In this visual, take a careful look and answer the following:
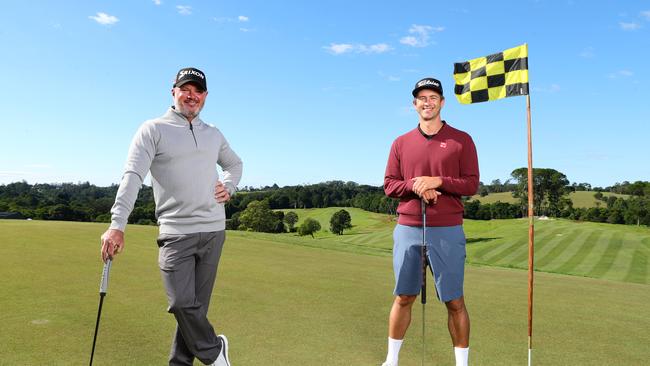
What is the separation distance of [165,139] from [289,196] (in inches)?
4276

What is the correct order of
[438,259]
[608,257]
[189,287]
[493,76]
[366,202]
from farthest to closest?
[366,202] < [608,257] < [493,76] < [438,259] < [189,287]

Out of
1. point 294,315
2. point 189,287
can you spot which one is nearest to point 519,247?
point 294,315

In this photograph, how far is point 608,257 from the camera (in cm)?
2442

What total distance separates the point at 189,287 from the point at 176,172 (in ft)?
2.65

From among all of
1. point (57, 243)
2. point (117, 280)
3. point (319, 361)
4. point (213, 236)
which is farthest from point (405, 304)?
point (57, 243)

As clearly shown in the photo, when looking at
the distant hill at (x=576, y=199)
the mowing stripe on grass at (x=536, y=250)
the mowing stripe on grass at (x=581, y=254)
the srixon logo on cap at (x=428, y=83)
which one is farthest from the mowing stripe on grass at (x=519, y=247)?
the distant hill at (x=576, y=199)

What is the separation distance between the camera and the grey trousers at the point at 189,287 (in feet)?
10.7

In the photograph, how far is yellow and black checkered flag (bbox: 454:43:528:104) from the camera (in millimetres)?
4727

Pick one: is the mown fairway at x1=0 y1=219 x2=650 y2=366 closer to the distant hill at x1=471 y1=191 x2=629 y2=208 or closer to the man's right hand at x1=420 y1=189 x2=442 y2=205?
the man's right hand at x1=420 y1=189 x2=442 y2=205

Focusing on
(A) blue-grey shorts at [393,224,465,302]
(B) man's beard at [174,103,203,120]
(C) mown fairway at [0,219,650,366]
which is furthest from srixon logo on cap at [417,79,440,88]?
(C) mown fairway at [0,219,650,366]

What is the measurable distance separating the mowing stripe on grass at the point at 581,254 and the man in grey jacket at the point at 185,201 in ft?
65.8

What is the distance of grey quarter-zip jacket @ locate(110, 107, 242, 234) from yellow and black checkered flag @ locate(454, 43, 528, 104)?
9.33ft

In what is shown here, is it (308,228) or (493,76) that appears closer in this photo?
(493,76)

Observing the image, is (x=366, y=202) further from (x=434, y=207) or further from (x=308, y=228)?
(x=434, y=207)
